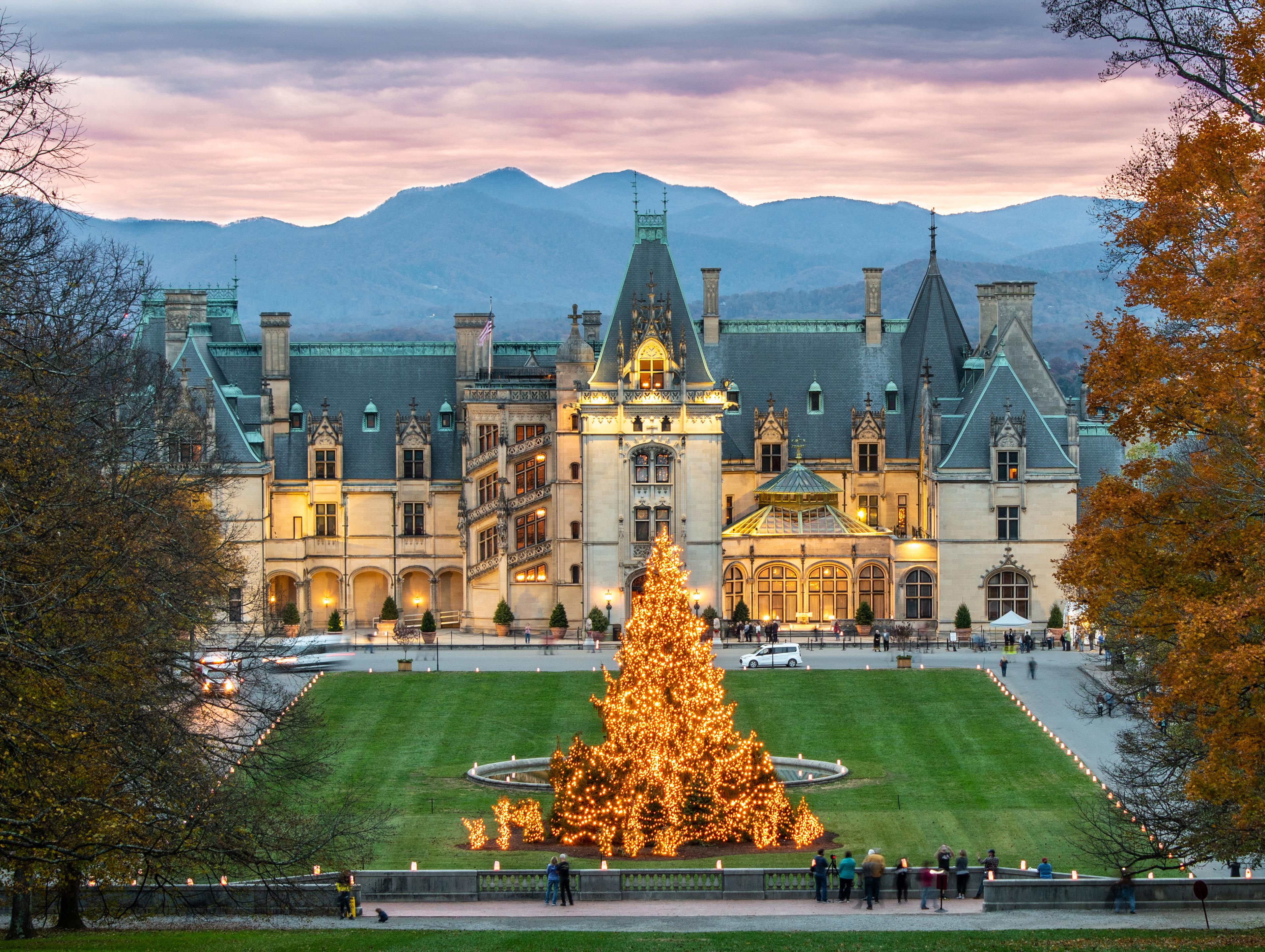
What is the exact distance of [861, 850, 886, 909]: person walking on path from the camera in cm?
4628

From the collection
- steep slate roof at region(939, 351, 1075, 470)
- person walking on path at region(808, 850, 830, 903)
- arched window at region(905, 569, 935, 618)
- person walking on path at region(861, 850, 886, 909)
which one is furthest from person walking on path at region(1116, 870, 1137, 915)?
steep slate roof at region(939, 351, 1075, 470)

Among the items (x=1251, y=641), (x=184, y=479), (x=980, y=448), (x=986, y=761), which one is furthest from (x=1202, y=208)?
(x=980, y=448)

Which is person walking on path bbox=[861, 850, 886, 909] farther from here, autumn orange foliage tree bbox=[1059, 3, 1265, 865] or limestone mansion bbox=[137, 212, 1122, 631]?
limestone mansion bbox=[137, 212, 1122, 631]

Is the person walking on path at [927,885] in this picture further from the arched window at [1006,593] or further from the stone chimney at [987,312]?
the stone chimney at [987,312]

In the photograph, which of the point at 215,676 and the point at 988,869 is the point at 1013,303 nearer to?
the point at 215,676

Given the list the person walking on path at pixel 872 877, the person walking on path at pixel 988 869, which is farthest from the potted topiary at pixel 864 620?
the person walking on path at pixel 872 877

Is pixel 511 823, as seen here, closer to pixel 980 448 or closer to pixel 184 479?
pixel 184 479

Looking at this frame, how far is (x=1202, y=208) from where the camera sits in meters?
33.7

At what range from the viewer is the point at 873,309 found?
10419cm

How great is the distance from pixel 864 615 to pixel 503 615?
1691 cm

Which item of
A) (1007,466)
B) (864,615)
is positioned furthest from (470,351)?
(1007,466)

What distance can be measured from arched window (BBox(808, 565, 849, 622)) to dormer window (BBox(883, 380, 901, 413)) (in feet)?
33.9

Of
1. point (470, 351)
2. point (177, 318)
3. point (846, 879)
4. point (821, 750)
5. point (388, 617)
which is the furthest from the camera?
point (177, 318)

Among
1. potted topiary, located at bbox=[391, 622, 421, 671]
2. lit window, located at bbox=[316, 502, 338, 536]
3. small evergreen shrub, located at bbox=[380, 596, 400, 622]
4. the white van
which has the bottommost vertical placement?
the white van
